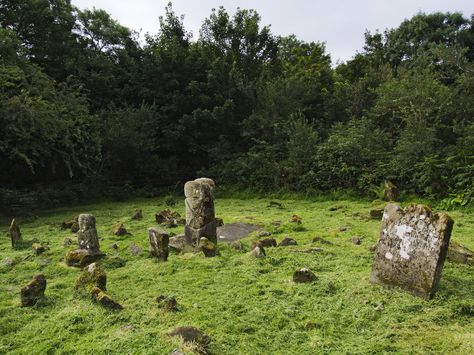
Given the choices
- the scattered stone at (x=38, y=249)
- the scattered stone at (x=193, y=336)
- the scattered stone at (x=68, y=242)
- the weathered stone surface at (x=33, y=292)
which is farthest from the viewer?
the scattered stone at (x=68, y=242)

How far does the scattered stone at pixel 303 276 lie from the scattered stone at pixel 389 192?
8.53m

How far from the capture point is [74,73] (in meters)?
20.7

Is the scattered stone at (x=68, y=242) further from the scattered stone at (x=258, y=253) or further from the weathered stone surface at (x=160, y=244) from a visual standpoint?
the scattered stone at (x=258, y=253)

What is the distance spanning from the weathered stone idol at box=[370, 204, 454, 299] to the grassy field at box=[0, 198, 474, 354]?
17 cm

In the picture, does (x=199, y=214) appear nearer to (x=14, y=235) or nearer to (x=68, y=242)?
(x=68, y=242)

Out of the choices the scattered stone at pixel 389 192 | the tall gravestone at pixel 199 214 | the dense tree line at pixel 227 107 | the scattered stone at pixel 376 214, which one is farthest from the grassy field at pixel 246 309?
the dense tree line at pixel 227 107

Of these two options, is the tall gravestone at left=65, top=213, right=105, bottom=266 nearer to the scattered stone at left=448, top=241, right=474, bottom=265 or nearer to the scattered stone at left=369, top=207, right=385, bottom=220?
the scattered stone at left=448, top=241, right=474, bottom=265

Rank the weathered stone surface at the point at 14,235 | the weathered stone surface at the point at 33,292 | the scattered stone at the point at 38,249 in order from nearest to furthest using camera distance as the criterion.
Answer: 1. the weathered stone surface at the point at 33,292
2. the scattered stone at the point at 38,249
3. the weathered stone surface at the point at 14,235

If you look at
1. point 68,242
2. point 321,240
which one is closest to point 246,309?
point 321,240

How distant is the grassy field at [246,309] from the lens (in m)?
3.82

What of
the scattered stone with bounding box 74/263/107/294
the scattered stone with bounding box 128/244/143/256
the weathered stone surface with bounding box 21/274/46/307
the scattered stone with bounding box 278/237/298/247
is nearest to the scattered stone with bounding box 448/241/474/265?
the scattered stone with bounding box 278/237/298/247

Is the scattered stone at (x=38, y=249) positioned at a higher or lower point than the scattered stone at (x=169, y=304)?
lower

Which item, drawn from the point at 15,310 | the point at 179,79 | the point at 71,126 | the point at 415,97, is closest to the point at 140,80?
the point at 179,79

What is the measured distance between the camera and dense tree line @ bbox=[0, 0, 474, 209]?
13.8 meters
